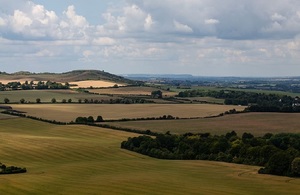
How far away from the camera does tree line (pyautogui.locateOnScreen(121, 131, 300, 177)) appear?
3071 inches

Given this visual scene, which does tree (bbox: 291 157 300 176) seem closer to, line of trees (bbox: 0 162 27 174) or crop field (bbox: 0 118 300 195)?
crop field (bbox: 0 118 300 195)

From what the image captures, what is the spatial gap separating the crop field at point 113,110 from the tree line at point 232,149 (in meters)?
50.0

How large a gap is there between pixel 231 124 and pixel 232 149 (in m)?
46.8

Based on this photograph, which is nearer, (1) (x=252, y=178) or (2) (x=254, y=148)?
(1) (x=252, y=178)

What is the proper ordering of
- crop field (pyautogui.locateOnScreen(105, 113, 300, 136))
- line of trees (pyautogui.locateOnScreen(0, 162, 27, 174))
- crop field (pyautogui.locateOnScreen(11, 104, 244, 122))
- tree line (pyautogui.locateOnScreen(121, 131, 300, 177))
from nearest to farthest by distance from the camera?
tree line (pyautogui.locateOnScreen(121, 131, 300, 177)), line of trees (pyautogui.locateOnScreen(0, 162, 27, 174)), crop field (pyautogui.locateOnScreen(105, 113, 300, 136)), crop field (pyautogui.locateOnScreen(11, 104, 244, 122))

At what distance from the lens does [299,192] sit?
62.0 metres

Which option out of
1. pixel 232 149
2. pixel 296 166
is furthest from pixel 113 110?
pixel 296 166

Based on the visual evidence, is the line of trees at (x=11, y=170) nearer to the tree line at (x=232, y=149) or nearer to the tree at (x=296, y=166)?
the tree line at (x=232, y=149)

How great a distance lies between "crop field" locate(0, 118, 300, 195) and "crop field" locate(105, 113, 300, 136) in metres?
19.5

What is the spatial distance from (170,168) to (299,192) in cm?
2639

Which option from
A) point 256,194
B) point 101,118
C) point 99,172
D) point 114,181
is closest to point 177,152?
point 99,172

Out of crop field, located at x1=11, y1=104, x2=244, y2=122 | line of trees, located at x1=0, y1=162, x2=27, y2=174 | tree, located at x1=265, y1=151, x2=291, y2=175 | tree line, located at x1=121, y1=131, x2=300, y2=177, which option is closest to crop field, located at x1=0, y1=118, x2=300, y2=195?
line of trees, located at x1=0, y1=162, x2=27, y2=174

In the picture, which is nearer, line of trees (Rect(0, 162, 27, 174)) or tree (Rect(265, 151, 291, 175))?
tree (Rect(265, 151, 291, 175))

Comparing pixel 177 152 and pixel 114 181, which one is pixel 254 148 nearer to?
pixel 177 152
